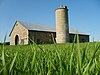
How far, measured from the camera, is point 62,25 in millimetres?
36156

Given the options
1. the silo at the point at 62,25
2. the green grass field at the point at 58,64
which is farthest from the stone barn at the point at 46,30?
the green grass field at the point at 58,64

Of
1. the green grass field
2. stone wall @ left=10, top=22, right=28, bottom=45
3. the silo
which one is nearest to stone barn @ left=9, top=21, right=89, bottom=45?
stone wall @ left=10, top=22, right=28, bottom=45

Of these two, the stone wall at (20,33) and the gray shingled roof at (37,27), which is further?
the gray shingled roof at (37,27)

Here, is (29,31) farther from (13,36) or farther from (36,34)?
(13,36)

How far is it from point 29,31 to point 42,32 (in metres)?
2.76

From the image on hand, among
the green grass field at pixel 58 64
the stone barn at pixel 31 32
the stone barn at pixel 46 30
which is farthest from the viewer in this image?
the stone barn at pixel 31 32

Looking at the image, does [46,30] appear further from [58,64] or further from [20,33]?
[58,64]

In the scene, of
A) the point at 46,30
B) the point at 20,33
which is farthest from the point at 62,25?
the point at 20,33

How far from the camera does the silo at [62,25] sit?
3559 centimetres

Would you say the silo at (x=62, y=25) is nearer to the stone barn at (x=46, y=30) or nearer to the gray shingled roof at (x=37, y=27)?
the stone barn at (x=46, y=30)

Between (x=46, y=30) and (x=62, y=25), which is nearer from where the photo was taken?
(x=62, y=25)

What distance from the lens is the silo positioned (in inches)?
1401

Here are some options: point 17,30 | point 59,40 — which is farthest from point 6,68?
point 17,30

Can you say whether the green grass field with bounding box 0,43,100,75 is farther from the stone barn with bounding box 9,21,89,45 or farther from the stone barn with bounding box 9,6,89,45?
the stone barn with bounding box 9,21,89,45
